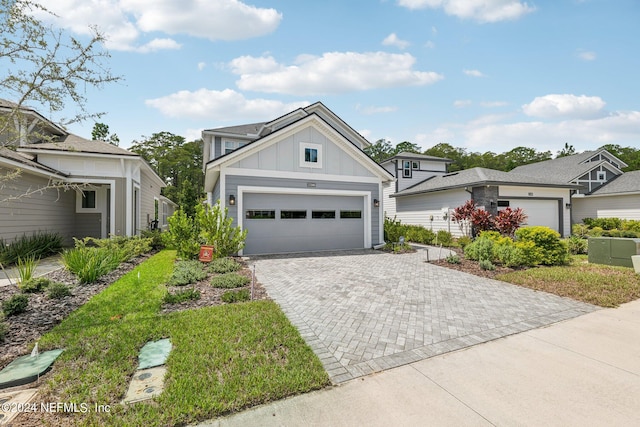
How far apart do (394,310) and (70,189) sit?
1518 cm

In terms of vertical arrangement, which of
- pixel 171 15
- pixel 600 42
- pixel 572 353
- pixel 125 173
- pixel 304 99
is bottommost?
pixel 572 353

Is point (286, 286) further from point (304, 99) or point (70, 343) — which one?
point (304, 99)

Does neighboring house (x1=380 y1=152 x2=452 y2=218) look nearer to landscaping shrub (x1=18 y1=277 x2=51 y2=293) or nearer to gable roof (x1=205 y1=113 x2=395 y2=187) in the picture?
gable roof (x1=205 y1=113 x2=395 y2=187)

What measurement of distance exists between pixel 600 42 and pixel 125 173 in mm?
18700

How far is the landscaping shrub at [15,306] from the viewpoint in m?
4.60

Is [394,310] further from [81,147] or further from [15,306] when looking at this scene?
[81,147]

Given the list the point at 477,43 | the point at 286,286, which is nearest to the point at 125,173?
the point at 286,286

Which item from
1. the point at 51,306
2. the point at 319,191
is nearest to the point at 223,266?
the point at 51,306

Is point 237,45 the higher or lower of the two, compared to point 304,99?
lower

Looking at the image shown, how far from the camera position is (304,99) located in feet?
55.8

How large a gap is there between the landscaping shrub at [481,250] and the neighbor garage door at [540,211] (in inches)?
280

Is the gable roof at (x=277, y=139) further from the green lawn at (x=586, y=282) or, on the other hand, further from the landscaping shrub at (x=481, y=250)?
the green lawn at (x=586, y=282)

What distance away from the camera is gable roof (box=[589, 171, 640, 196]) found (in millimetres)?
17953

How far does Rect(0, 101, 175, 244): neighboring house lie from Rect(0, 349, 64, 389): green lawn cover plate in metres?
7.14
